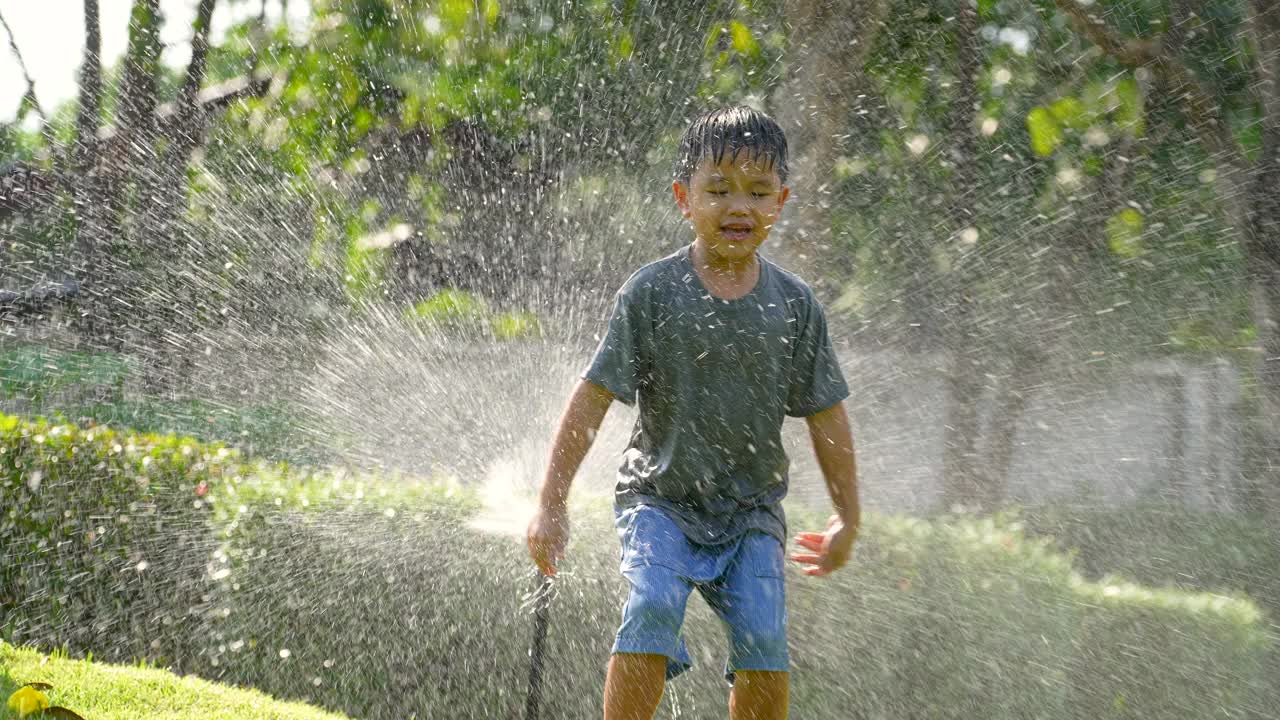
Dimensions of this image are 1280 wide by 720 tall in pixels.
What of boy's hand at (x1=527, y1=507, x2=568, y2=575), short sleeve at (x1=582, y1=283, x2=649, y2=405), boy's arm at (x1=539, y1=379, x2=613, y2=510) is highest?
short sleeve at (x1=582, y1=283, x2=649, y2=405)

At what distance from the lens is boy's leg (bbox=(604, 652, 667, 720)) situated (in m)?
2.52

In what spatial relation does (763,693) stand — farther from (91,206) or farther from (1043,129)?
(91,206)

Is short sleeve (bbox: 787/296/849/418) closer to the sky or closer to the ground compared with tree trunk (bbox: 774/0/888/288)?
closer to the ground

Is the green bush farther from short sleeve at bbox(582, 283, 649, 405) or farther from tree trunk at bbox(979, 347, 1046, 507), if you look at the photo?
tree trunk at bbox(979, 347, 1046, 507)

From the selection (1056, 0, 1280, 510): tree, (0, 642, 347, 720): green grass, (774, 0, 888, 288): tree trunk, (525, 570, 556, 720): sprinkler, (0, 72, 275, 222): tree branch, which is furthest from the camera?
(0, 72, 275, 222): tree branch

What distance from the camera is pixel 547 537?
2744 mm

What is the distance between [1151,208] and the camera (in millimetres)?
9297

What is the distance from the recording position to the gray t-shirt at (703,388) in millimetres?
2799

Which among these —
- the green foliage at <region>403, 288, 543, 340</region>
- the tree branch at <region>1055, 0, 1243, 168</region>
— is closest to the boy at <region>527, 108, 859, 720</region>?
the tree branch at <region>1055, 0, 1243, 168</region>

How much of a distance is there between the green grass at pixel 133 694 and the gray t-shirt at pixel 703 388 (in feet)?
5.59

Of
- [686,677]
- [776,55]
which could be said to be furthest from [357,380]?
[686,677]

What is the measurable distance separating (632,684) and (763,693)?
309mm

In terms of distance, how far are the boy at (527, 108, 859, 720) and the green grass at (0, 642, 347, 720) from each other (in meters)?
1.60

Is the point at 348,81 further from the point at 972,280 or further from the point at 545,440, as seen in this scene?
the point at 545,440
